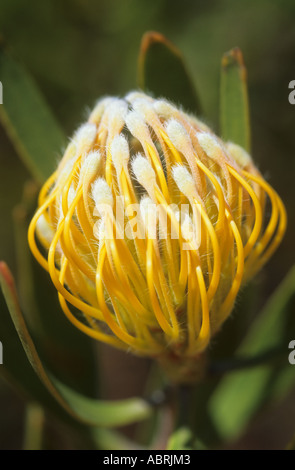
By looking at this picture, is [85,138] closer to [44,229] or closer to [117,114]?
[117,114]

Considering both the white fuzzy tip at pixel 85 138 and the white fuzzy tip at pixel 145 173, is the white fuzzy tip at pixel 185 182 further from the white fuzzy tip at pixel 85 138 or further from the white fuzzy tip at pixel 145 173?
the white fuzzy tip at pixel 85 138

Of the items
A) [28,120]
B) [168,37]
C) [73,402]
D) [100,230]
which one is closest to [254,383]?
[73,402]

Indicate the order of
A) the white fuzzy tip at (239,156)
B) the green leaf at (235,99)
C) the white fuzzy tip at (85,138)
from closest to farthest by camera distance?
the white fuzzy tip at (85,138) → the white fuzzy tip at (239,156) → the green leaf at (235,99)

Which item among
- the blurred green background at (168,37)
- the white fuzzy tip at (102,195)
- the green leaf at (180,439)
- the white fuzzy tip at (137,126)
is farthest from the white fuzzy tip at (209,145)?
the blurred green background at (168,37)

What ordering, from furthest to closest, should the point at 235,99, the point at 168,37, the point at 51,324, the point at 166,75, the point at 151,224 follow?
the point at 168,37 < the point at 51,324 < the point at 166,75 < the point at 235,99 < the point at 151,224

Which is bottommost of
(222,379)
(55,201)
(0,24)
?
(222,379)

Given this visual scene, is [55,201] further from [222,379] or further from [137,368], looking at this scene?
[137,368]

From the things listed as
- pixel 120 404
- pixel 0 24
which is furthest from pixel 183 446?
pixel 0 24
